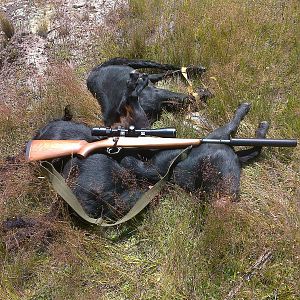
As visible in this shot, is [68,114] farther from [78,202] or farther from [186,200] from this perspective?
[186,200]

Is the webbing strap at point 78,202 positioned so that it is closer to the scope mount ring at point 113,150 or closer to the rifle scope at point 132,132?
the rifle scope at point 132,132

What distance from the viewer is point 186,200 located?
4.11 m

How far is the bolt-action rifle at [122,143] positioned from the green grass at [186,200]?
313 millimetres

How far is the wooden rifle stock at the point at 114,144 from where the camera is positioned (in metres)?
Answer: 4.29

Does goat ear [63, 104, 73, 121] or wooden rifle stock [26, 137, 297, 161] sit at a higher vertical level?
wooden rifle stock [26, 137, 297, 161]

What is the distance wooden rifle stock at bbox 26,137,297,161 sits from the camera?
4.29 meters

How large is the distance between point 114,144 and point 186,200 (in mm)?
876

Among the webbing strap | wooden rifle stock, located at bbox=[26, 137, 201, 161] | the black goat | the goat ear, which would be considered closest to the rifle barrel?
wooden rifle stock, located at bbox=[26, 137, 201, 161]

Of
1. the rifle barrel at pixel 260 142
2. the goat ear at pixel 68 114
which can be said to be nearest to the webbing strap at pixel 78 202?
the rifle barrel at pixel 260 142

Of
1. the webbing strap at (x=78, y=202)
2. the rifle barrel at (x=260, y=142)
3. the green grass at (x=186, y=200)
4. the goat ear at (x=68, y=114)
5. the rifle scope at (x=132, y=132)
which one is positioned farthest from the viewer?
the goat ear at (x=68, y=114)

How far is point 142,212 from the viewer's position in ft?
13.9

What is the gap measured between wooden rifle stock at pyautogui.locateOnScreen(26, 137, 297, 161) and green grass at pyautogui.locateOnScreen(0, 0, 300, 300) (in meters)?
0.30

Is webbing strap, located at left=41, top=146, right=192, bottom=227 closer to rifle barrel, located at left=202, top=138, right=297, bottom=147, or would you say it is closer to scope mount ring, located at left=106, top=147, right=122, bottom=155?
rifle barrel, located at left=202, top=138, right=297, bottom=147

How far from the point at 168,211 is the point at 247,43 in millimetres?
2538
